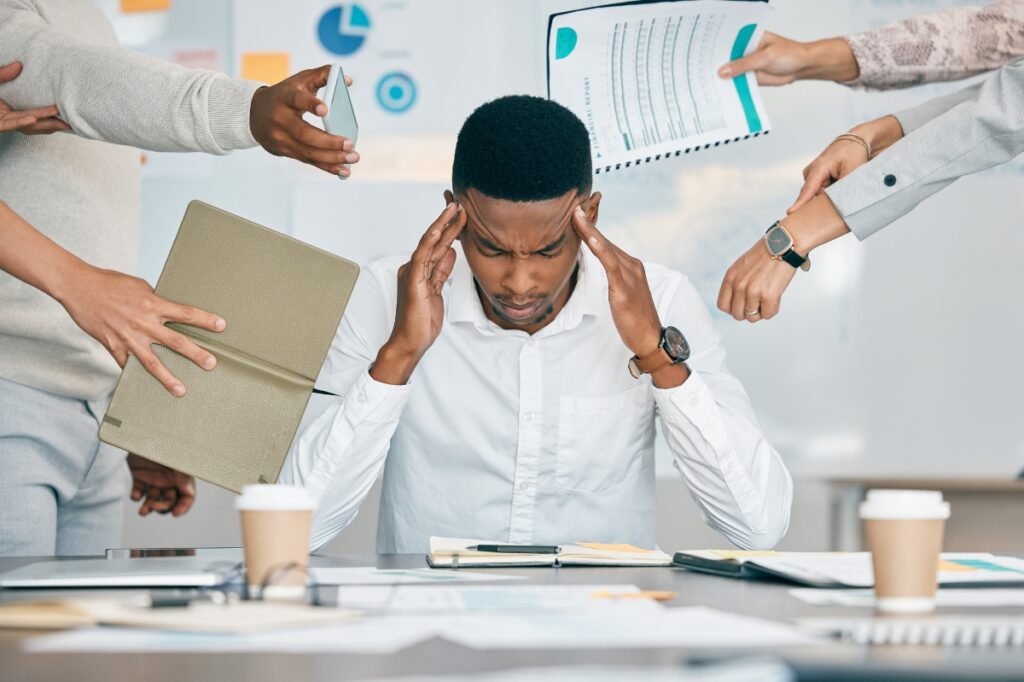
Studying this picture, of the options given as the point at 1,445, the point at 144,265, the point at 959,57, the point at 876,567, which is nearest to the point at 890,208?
the point at 959,57

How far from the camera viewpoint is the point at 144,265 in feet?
8.67

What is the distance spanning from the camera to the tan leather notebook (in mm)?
1394

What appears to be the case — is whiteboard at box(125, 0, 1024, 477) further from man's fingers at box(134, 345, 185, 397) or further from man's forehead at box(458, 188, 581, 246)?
man's fingers at box(134, 345, 185, 397)

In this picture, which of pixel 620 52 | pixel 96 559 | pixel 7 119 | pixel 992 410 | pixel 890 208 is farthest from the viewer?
pixel 992 410

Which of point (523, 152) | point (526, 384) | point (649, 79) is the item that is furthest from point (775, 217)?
point (523, 152)

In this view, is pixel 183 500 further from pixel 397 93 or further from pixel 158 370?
pixel 397 93

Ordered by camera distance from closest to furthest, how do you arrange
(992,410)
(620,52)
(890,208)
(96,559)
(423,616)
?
(423,616) < (96,559) < (890,208) < (620,52) < (992,410)

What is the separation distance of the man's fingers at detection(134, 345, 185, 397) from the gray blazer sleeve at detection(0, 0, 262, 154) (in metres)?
0.34

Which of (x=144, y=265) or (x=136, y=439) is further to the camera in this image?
(x=144, y=265)

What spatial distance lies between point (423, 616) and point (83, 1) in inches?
57.3

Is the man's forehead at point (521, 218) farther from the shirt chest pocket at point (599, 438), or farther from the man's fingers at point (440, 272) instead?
the shirt chest pocket at point (599, 438)

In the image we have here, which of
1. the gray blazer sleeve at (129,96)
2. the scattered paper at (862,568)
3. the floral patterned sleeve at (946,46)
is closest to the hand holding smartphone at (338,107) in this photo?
the gray blazer sleeve at (129,96)

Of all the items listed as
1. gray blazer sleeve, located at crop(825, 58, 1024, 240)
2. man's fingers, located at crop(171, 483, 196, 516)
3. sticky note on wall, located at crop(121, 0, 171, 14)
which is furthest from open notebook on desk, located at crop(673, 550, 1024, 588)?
sticky note on wall, located at crop(121, 0, 171, 14)

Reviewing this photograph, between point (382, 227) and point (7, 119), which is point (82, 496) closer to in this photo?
point (7, 119)
